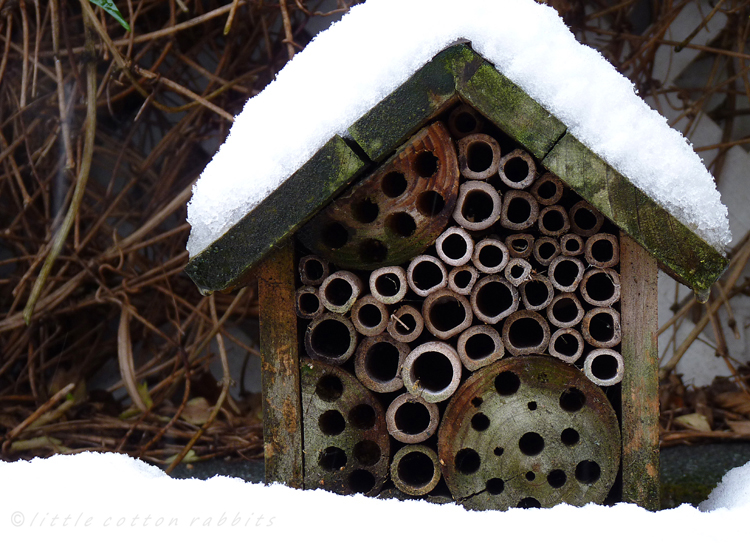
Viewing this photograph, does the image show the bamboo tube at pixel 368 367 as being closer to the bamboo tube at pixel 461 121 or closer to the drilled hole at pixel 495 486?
the drilled hole at pixel 495 486

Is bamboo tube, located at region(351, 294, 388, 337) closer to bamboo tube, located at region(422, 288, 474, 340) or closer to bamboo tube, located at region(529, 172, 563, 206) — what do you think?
bamboo tube, located at region(422, 288, 474, 340)

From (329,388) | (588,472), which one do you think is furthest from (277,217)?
(588,472)

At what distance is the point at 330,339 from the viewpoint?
1.06m

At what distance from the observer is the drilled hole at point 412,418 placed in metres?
→ 1.03

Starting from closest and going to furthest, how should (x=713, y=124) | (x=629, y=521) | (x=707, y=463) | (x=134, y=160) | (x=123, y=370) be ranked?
(x=629, y=521) → (x=707, y=463) → (x=123, y=370) → (x=713, y=124) → (x=134, y=160)

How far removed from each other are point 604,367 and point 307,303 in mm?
496

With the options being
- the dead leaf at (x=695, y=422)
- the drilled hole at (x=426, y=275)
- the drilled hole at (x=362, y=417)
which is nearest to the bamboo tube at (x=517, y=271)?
the drilled hole at (x=426, y=275)

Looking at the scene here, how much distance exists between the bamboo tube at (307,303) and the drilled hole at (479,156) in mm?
321

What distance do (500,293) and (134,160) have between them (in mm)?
1399

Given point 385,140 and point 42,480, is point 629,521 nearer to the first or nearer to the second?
point 385,140

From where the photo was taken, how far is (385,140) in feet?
2.96

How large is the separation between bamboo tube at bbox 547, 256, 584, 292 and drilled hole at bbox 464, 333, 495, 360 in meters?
0.15

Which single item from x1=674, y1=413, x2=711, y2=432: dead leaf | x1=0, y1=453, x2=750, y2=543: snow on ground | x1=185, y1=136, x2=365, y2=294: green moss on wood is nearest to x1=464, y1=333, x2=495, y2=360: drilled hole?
x1=0, y1=453, x2=750, y2=543: snow on ground

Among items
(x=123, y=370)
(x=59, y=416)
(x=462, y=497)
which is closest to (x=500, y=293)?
(x=462, y=497)
